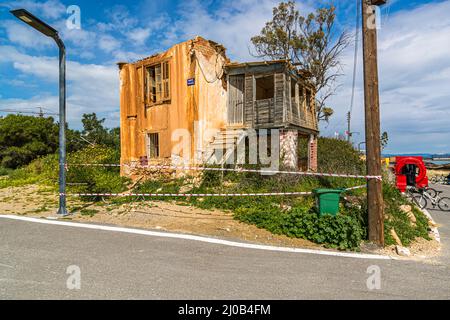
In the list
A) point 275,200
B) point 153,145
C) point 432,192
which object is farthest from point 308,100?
point 275,200

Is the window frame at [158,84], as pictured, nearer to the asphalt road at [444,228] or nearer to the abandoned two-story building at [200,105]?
the abandoned two-story building at [200,105]

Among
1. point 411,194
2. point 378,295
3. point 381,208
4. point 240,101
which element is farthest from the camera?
point 240,101

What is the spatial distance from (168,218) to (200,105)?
6959 millimetres

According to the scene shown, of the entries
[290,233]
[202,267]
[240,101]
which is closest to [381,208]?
[290,233]

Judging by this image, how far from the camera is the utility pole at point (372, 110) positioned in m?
5.89

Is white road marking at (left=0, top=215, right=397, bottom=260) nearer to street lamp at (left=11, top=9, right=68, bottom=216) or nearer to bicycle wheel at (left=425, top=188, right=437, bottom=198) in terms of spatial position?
street lamp at (left=11, top=9, right=68, bottom=216)

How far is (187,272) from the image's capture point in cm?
420

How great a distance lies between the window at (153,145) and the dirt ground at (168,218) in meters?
4.68

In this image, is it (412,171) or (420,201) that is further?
(412,171)

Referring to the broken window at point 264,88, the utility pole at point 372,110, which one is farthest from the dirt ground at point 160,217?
the broken window at point 264,88

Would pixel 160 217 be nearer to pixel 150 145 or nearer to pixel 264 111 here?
pixel 150 145
